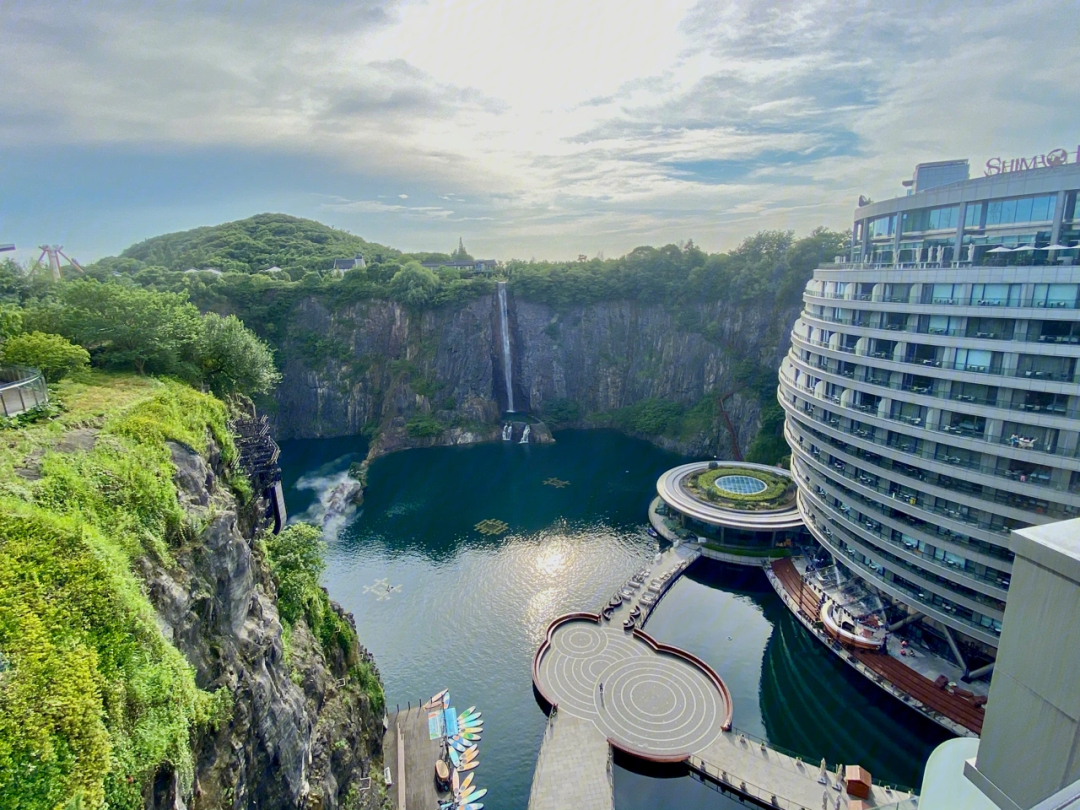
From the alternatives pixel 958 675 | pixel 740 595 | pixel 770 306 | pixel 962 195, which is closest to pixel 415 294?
pixel 770 306

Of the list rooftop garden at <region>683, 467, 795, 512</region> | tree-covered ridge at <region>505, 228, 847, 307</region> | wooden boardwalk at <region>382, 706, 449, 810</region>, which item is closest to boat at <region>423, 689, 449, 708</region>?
wooden boardwalk at <region>382, 706, 449, 810</region>

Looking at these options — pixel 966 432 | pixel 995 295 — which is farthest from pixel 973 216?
pixel 966 432

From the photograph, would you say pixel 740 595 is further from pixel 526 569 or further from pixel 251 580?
pixel 251 580

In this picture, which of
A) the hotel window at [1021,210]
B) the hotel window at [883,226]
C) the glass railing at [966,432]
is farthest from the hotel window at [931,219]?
the glass railing at [966,432]

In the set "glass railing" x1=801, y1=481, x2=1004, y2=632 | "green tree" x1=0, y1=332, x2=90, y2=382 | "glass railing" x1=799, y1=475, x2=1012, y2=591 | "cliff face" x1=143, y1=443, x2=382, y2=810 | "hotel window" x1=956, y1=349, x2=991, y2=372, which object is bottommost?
"glass railing" x1=801, y1=481, x2=1004, y2=632

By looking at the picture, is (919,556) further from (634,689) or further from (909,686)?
(634,689)

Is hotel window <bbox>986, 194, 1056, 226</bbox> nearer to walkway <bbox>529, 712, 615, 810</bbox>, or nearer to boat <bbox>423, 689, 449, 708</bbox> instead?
walkway <bbox>529, 712, 615, 810</bbox>

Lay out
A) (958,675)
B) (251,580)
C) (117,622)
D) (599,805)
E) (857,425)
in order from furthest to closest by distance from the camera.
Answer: (857,425)
(958,675)
(599,805)
(251,580)
(117,622)
